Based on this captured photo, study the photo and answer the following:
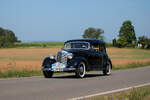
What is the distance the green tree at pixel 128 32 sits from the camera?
154500 millimetres

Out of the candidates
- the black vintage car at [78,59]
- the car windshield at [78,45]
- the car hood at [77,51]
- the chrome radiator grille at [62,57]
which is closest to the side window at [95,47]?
the black vintage car at [78,59]

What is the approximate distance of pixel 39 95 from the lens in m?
9.91

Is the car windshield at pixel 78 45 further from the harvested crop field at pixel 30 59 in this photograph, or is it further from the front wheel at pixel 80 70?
the harvested crop field at pixel 30 59

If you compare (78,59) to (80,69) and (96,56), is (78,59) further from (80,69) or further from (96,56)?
(96,56)

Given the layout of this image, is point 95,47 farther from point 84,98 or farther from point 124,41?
point 124,41

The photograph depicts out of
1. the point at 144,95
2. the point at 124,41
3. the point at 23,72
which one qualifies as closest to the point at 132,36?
the point at 124,41

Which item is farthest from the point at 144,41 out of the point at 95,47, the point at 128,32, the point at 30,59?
the point at 95,47

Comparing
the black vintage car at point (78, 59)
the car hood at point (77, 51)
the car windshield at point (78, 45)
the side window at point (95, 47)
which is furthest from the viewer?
the side window at point (95, 47)

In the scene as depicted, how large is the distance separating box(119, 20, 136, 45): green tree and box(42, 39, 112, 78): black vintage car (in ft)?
446

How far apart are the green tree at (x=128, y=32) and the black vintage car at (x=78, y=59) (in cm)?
13591

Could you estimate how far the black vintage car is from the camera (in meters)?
16.3

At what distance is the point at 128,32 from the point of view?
516 feet

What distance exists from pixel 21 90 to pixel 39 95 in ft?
4.22

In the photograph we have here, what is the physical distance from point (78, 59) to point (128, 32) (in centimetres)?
14287
